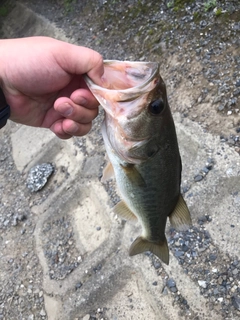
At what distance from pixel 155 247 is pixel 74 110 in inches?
42.0

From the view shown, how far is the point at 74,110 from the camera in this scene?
7.39ft

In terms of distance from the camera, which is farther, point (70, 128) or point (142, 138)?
point (70, 128)

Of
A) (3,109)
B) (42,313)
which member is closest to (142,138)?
(3,109)

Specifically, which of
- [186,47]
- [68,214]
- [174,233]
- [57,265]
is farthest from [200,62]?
[57,265]

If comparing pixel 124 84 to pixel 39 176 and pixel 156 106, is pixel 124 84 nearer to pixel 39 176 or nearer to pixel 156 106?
pixel 156 106

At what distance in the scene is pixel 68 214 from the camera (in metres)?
4.56

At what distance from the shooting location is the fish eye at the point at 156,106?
6.36 feet

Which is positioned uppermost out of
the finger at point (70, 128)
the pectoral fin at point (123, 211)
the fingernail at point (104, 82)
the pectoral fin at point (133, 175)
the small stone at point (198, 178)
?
the fingernail at point (104, 82)

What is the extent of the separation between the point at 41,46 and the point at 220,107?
2.12m

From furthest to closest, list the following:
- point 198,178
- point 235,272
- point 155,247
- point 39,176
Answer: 1. point 39,176
2. point 198,178
3. point 235,272
4. point 155,247

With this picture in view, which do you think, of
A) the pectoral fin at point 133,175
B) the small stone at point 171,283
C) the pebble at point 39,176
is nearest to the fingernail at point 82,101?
the pectoral fin at point 133,175

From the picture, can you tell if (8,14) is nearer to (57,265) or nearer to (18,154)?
(18,154)

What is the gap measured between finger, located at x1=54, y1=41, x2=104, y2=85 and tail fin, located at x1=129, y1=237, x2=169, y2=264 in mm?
1135

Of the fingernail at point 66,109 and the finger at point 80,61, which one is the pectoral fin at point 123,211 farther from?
the finger at point 80,61
